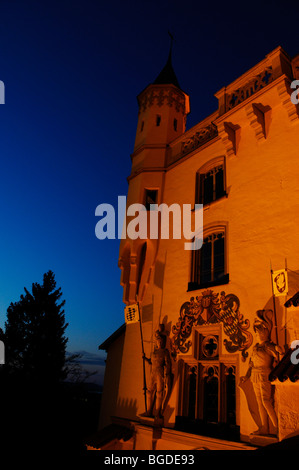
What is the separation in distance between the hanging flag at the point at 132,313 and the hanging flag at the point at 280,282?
4.88 metres

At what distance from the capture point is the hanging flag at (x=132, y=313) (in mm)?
10438

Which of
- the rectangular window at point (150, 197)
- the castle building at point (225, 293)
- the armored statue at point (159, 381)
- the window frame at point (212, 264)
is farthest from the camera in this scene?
the rectangular window at point (150, 197)

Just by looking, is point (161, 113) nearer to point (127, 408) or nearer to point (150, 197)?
point (150, 197)

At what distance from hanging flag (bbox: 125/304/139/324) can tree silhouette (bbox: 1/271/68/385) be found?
1544 centimetres

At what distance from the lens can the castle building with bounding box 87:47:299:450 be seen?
6.54 meters

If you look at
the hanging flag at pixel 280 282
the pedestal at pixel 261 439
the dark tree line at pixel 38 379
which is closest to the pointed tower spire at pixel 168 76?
the hanging flag at pixel 280 282

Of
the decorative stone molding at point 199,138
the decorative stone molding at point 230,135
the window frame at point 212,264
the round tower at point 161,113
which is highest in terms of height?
the round tower at point 161,113

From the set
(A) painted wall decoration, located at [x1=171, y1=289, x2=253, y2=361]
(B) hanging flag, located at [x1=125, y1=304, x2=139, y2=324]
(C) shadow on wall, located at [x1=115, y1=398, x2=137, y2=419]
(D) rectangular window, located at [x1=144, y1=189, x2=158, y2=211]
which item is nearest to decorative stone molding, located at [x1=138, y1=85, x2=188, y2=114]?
(D) rectangular window, located at [x1=144, y1=189, x2=158, y2=211]

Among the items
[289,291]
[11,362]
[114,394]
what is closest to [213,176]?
[289,291]

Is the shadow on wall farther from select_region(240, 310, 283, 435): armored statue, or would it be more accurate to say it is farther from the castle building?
select_region(240, 310, 283, 435): armored statue

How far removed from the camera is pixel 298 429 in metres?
4.91

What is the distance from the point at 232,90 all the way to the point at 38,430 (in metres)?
19.1

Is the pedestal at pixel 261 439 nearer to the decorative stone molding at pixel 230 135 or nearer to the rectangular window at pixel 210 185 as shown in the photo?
the rectangular window at pixel 210 185
